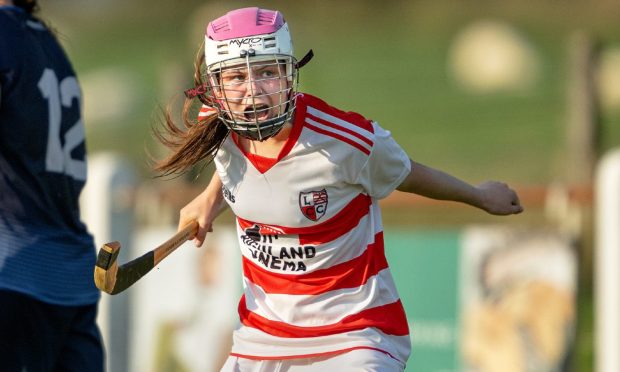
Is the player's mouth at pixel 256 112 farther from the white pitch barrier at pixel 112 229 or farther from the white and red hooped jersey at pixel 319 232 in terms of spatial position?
the white pitch barrier at pixel 112 229

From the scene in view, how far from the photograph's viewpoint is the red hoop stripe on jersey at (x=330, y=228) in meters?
4.06

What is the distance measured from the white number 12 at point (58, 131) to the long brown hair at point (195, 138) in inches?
17.6

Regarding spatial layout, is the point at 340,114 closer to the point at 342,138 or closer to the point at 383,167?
the point at 342,138

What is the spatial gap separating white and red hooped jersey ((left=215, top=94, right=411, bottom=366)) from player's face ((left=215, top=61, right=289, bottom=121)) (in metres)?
0.19

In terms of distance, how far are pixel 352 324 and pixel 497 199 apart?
72 centimetres

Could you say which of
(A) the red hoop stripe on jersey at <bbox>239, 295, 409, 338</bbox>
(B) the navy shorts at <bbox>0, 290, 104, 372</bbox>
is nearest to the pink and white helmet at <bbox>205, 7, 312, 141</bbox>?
(A) the red hoop stripe on jersey at <bbox>239, 295, 409, 338</bbox>

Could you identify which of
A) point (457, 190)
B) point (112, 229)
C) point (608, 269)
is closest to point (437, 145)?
point (112, 229)

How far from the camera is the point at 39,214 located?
14.6 ft

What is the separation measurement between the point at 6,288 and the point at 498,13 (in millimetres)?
11617

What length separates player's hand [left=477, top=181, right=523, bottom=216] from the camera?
14.1 feet

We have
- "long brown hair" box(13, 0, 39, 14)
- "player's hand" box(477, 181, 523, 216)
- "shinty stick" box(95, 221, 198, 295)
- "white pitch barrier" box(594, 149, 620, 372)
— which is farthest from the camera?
"white pitch barrier" box(594, 149, 620, 372)

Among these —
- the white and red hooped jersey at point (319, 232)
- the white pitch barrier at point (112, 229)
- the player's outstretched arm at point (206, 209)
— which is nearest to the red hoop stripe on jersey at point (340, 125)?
the white and red hooped jersey at point (319, 232)

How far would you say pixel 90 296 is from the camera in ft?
15.2

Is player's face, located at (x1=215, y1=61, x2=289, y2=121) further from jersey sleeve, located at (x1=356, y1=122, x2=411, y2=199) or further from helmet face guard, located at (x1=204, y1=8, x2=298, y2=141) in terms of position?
jersey sleeve, located at (x1=356, y1=122, x2=411, y2=199)
